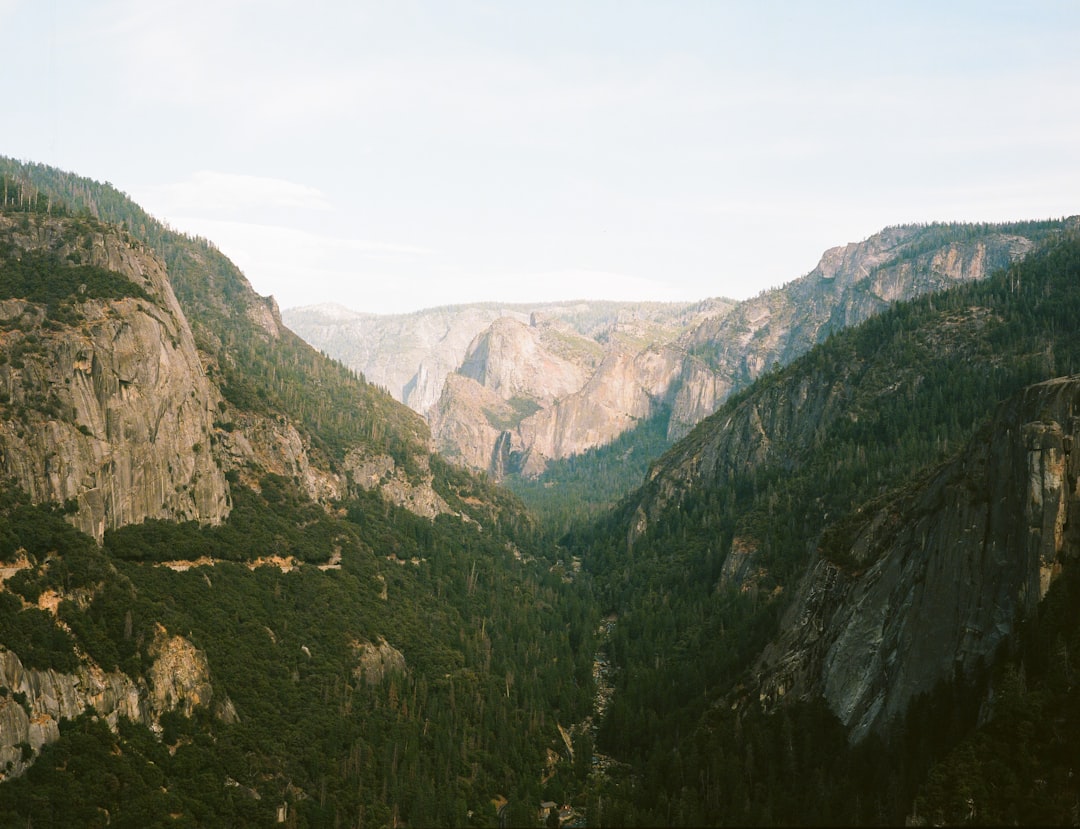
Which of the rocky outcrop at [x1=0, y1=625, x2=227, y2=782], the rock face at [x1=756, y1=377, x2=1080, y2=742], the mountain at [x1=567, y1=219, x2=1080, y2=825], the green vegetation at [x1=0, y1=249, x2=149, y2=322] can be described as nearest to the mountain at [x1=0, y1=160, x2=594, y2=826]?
the rocky outcrop at [x1=0, y1=625, x2=227, y2=782]

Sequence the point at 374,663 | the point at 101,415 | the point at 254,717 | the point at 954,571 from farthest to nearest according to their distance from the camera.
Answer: the point at 374,663 → the point at 101,415 → the point at 254,717 → the point at 954,571

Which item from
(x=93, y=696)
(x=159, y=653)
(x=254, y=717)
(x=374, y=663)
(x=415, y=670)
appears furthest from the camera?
(x=415, y=670)

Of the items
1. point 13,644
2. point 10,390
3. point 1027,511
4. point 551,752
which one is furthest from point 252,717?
point 1027,511

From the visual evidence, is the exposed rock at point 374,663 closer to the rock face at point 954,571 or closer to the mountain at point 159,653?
the mountain at point 159,653

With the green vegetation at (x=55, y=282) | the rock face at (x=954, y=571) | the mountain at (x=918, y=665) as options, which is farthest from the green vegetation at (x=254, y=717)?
the rock face at (x=954, y=571)

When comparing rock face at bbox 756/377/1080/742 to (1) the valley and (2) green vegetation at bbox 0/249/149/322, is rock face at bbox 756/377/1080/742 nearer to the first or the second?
(1) the valley

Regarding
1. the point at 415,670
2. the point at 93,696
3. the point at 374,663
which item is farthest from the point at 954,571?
the point at 93,696

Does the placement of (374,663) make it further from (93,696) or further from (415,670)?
(93,696)
